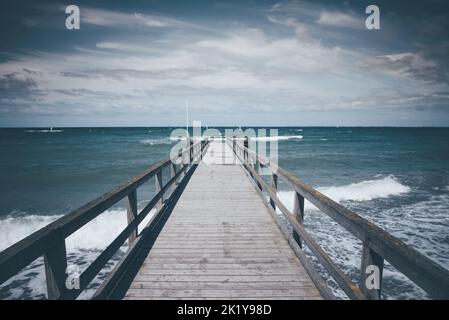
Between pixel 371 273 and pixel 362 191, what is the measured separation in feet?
56.7

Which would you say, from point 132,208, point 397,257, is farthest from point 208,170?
point 397,257

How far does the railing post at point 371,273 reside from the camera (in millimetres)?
1995

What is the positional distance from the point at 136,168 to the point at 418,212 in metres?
24.9

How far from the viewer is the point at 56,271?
6.81ft

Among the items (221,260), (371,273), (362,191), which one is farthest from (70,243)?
(362,191)

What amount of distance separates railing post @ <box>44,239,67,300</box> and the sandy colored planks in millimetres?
1004

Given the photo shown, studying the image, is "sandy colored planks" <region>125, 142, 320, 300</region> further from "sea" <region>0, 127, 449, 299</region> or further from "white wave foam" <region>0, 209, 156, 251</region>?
"white wave foam" <region>0, 209, 156, 251</region>

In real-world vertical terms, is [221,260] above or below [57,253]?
below

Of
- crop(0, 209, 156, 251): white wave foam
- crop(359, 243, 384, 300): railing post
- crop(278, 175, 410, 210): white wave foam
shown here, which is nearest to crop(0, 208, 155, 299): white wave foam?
crop(0, 209, 156, 251): white wave foam

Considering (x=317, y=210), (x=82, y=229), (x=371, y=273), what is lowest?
(x=82, y=229)

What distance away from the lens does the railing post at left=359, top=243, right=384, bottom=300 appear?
2.00 meters

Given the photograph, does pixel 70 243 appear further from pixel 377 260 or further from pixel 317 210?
pixel 317 210
